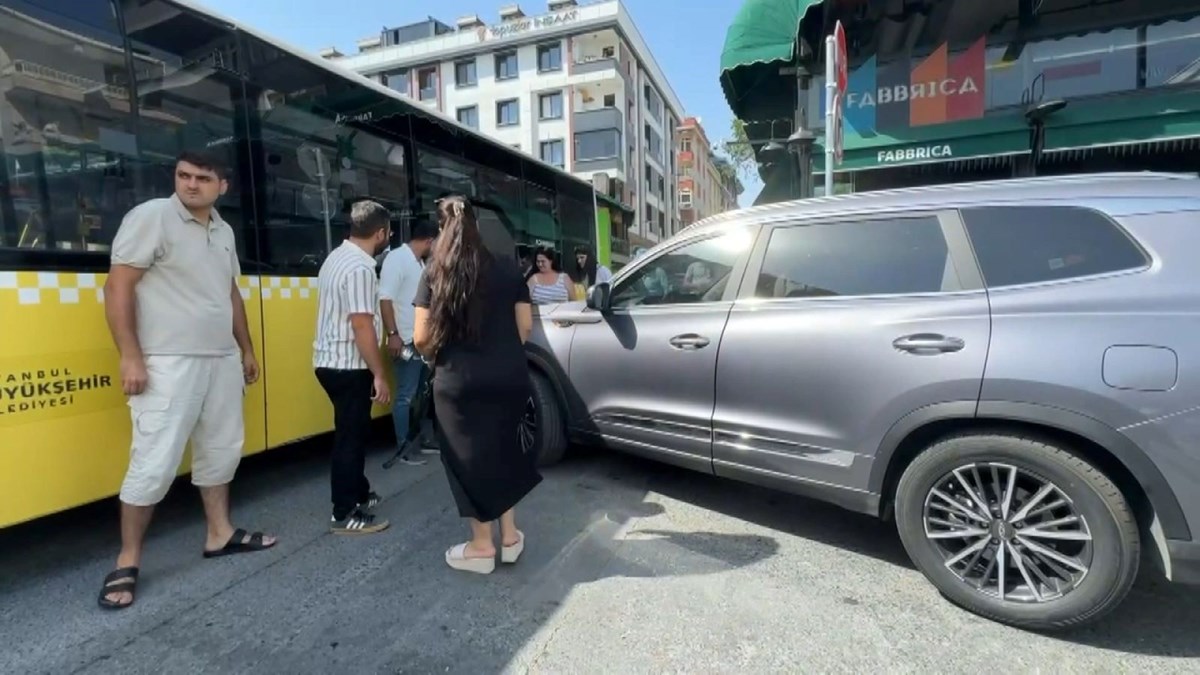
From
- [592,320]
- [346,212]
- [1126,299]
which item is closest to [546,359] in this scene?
[592,320]

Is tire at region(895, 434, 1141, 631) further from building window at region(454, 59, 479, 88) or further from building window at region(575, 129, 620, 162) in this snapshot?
building window at region(454, 59, 479, 88)

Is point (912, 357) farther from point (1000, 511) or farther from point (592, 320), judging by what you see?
point (592, 320)

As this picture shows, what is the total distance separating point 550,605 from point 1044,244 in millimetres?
2638

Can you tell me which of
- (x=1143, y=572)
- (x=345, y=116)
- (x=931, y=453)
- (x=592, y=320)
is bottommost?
(x=1143, y=572)

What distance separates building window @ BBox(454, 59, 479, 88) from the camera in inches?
1404

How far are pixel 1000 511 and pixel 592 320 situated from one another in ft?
7.94

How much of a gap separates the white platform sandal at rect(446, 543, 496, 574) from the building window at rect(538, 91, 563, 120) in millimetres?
33599

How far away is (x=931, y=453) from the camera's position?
2502mm

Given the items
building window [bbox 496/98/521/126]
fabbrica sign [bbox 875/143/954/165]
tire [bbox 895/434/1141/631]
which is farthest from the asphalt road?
building window [bbox 496/98/521/126]

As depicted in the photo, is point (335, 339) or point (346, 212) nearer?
point (335, 339)

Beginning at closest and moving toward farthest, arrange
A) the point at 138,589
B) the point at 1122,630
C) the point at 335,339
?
Answer: the point at 1122,630
the point at 138,589
the point at 335,339

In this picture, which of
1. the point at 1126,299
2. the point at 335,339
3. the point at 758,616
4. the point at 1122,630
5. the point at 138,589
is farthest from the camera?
the point at 335,339

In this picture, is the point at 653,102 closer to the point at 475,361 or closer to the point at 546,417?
the point at 546,417

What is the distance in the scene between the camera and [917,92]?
7.11 meters
